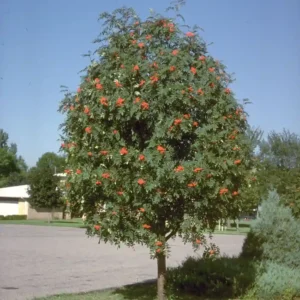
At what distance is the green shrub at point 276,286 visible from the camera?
9516 millimetres

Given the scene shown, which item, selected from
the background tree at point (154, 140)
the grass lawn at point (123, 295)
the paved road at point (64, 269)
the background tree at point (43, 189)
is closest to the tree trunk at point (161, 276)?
the background tree at point (154, 140)

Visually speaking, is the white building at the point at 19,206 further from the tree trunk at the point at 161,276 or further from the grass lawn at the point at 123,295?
the tree trunk at the point at 161,276

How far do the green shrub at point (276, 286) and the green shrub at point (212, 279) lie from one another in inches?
9.7

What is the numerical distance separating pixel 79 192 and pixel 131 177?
986 millimetres

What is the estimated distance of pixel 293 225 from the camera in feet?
37.3

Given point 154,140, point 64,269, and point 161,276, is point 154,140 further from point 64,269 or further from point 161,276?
point 64,269

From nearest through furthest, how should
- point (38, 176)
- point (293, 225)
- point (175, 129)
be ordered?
point (175, 129) → point (293, 225) → point (38, 176)

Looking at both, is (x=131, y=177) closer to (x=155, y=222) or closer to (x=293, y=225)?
(x=155, y=222)

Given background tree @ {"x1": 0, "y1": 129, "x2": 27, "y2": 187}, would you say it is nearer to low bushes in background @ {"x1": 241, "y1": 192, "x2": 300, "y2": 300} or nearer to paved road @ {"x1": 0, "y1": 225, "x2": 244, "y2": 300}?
paved road @ {"x1": 0, "y1": 225, "x2": 244, "y2": 300}

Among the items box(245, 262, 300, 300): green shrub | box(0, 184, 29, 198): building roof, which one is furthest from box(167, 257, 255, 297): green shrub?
box(0, 184, 29, 198): building roof

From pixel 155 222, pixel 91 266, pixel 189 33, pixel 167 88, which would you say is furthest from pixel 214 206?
pixel 91 266

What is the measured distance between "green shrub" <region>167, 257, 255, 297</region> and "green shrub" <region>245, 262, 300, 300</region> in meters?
0.25

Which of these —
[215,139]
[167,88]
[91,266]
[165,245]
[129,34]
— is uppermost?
[129,34]

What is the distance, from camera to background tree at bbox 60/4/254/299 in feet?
23.1
